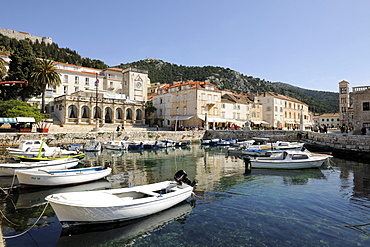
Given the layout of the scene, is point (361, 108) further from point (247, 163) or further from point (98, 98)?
point (98, 98)

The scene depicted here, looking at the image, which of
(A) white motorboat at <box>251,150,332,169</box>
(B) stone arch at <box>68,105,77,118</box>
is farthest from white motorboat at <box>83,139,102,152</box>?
(A) white motorboat at <box>251,150,332,169</box>

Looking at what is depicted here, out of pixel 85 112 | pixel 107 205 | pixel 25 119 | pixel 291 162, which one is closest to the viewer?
pixel 107 205

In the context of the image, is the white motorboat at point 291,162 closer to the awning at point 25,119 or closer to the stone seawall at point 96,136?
the stone seawall at point 96,136

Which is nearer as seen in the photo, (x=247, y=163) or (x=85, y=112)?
(x=247, y=163)

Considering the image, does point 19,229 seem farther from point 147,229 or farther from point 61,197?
point 147,229

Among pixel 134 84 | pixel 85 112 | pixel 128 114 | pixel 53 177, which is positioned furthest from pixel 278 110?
pixel 53 177

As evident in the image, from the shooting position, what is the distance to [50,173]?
13180 mm

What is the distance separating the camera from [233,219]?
368 inches

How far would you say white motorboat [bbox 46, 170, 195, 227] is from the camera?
7.96 metres

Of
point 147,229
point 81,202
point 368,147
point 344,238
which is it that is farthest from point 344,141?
point 81,202

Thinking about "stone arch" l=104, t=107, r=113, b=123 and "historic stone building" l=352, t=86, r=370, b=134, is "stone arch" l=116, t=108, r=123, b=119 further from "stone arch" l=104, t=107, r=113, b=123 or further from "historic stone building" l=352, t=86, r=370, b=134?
"historic stone building" l=352, t=86, r=370, b=134

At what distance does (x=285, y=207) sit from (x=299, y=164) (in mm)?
10198

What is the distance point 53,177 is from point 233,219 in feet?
33.6

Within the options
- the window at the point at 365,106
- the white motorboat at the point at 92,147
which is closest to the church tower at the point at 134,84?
the white motorboat at the point at 92,147
